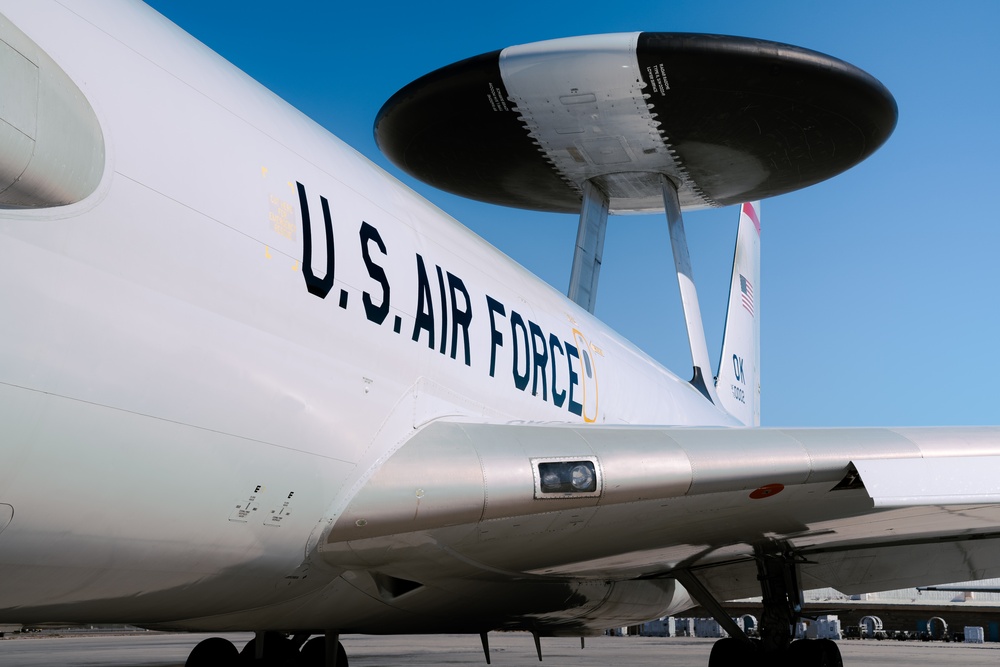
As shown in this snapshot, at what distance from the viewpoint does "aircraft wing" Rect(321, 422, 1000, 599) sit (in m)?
4.80

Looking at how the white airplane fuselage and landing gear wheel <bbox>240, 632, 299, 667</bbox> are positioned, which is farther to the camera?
landing gear wheel <bbox>240, 632, 299, 667</bbox>

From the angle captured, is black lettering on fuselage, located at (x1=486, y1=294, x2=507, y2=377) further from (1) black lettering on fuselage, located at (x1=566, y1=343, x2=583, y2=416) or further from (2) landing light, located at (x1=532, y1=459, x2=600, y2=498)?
(1) black lettering on fuselage, located at (x1=566, y1=343, x2=583, y2=416)

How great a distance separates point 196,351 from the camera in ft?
12.0

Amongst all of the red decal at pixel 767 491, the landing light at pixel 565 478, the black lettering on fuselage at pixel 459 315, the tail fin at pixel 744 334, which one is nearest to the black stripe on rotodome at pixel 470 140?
the tail fin at pixel 744 334

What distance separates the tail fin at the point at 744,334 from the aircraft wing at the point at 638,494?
1066 cm

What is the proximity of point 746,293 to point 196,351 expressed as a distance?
16.9m

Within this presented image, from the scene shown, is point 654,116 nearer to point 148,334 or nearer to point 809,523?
point 809,523

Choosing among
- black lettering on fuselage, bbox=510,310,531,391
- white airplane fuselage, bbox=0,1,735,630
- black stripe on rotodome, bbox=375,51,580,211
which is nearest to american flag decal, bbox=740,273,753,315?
black stripe on rotodome, bbox=375,51,580,211

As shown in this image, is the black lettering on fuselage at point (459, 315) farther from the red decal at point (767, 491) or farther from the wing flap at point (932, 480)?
the wing flap at point (932, 480)

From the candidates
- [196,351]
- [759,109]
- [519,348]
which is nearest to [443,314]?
[519,348]

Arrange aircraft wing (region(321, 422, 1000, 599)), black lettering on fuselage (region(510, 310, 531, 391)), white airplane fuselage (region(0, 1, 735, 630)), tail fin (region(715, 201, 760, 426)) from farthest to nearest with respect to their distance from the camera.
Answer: tail fin (region(715, 201, 760, 426)) → black lettering on fuselage (region(510, 310, 531, 391)) → aircraft wing (region(321, 422, 1000, 599)) → white airplane fuselage (region(0, 1, 735, 630))

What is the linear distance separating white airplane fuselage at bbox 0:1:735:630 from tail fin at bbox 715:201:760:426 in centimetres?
1290

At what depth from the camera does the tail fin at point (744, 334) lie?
17891mm

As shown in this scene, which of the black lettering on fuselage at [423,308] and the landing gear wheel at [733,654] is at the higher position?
the black lettering on fuselage at [423,308]
